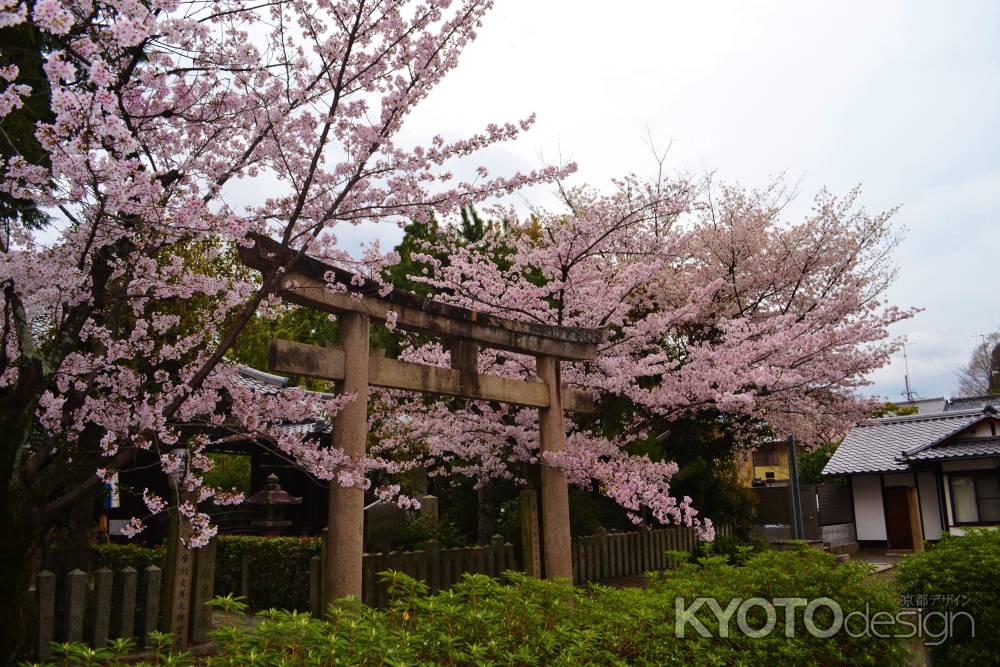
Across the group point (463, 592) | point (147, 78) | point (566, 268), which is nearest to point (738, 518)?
point (566, 268)

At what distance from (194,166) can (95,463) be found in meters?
2.27

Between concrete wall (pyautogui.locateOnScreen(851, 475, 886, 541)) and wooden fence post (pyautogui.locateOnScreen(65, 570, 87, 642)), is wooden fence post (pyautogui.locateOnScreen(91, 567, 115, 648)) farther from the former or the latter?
concrete wall (pyautogui.locateOnScreen(851, 475, 886, 541))

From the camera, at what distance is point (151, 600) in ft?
19.2

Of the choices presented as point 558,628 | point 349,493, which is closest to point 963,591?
point 558,628

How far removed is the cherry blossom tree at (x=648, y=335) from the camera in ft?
36.7

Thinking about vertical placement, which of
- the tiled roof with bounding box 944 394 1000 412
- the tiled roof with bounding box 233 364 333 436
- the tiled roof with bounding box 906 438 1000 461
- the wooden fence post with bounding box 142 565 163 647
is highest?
the tiled roof with bounding box 944 394 1000 412

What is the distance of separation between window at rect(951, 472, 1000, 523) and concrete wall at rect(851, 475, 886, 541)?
11.0ft

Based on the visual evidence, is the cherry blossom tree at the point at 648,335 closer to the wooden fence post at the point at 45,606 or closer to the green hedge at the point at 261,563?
the green hedge at the point at 261,563

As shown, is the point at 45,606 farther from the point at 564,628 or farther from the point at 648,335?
the point at 648,335

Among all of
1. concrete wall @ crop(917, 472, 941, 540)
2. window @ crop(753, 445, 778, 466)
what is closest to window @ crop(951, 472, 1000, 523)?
concrete wall @ crop(917, 472, 941, 540)

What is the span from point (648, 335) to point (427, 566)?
6.36m

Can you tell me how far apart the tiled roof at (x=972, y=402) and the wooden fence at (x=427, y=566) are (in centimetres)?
2823

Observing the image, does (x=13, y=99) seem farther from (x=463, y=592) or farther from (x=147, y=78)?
(x=463, y=592)

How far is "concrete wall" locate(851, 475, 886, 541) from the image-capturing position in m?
24.0
